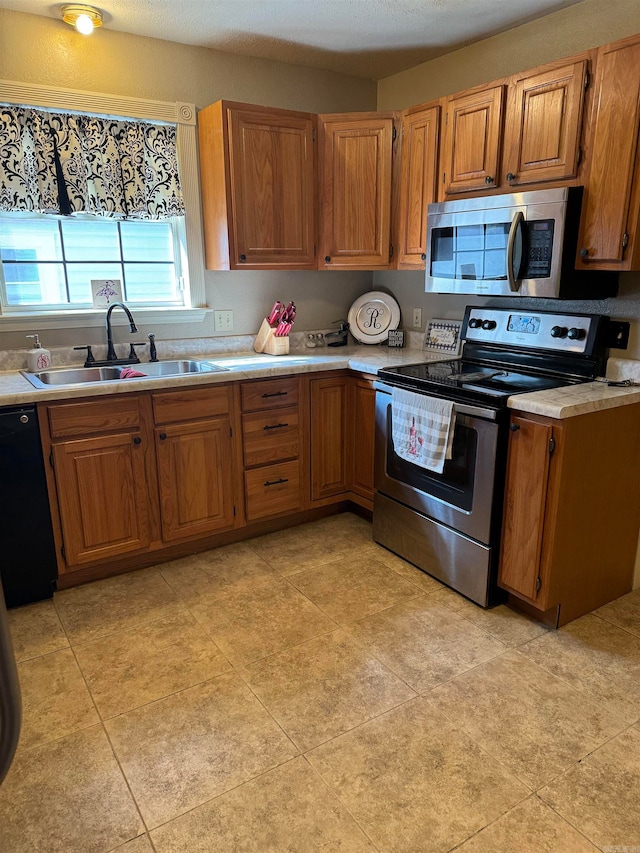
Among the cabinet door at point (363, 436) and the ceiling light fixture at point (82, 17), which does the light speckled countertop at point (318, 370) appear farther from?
the ceiling light fixture at point (82, 17)

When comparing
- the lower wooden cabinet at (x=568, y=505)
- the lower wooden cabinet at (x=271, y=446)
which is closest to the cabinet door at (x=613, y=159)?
the lower wooden cabinet at (x=568, y=505)

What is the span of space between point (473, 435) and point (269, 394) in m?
1.05

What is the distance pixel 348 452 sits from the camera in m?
3.30

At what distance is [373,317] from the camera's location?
12.2 ft

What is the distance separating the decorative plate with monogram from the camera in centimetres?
365

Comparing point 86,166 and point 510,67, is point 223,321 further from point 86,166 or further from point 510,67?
point 510,67

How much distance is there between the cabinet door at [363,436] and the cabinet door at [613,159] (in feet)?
4.11

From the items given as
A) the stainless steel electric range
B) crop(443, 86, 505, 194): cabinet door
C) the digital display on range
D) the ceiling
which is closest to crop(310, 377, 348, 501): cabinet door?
the stainless steel electric range

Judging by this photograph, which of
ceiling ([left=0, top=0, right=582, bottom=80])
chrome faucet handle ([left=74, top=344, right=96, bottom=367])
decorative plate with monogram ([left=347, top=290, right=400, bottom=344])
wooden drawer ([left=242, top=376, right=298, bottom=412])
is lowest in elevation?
wooden drawer ([left=242, top=376, right=298, bottom=412])

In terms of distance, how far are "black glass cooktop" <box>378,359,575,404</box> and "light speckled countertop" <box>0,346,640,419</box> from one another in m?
0.09

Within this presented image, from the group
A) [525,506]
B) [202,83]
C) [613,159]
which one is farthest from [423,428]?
[202,83]

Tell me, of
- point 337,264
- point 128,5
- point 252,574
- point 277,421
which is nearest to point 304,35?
point 128,5

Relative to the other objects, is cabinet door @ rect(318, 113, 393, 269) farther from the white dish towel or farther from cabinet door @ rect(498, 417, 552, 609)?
cabinet door @ rect(498, 417, 552, 609)

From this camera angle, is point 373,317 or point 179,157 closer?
point 179,157
